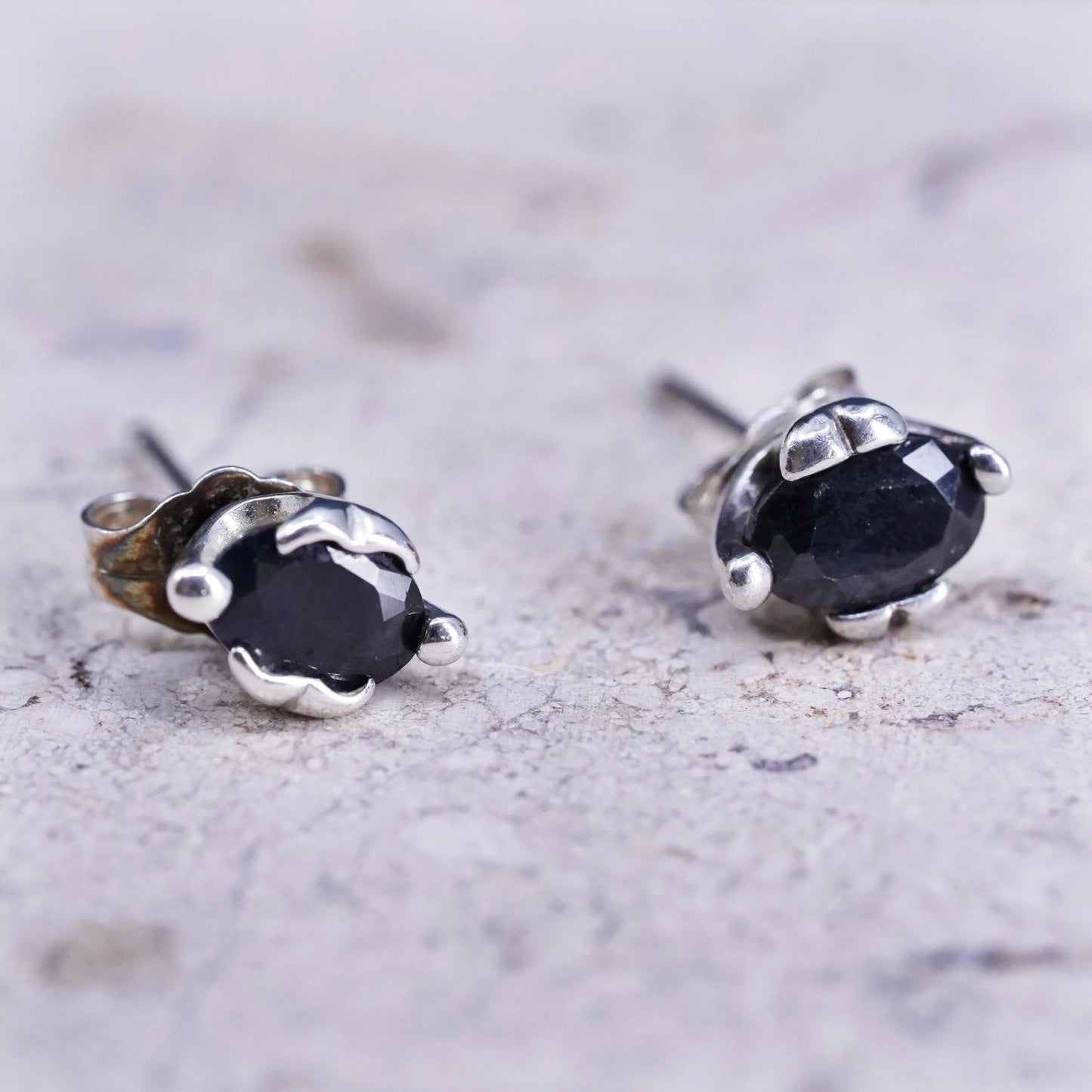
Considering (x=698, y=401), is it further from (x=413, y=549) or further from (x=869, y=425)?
(x=413, y=549)

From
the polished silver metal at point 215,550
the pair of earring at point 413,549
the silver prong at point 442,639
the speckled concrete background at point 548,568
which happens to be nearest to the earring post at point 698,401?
the speckled concrete background at point 548,568

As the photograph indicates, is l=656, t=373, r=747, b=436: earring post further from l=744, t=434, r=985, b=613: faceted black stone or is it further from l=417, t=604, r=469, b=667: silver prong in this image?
l=417, t=604, r=469, b=667: silver prong

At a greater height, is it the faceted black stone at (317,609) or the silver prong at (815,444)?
the silver prong at (815,444)

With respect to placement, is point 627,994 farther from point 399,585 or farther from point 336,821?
point 399,585

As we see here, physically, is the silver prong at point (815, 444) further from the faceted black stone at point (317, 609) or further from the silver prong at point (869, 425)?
the faceted black stone at point (317, 609)

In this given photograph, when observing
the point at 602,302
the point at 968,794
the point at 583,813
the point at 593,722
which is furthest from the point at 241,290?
the point at 968,794

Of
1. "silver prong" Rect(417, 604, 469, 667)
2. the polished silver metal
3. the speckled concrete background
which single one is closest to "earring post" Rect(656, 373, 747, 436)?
the speckled concrete background

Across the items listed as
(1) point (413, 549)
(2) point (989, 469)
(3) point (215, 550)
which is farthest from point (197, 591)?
(2) point (989, 469)
